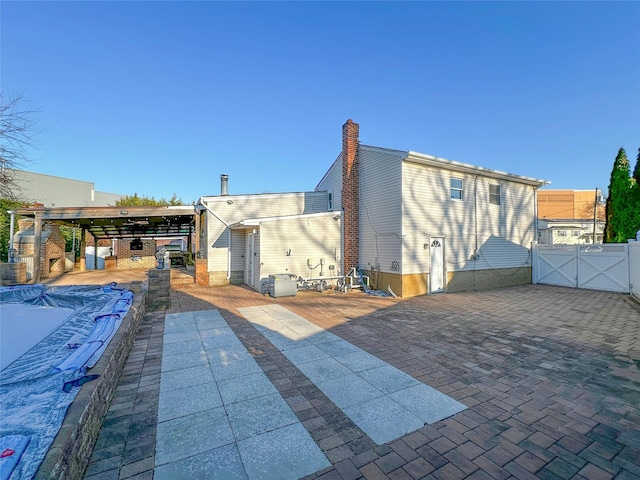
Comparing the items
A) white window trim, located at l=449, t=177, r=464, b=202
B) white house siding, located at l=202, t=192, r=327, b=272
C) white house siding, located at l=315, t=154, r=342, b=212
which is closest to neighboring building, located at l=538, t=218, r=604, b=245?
white window trim, located at l=449, t=177, r=464, b=202

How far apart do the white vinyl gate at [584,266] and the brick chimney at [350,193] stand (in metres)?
9.55

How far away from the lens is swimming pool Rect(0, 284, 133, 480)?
6.68 feet

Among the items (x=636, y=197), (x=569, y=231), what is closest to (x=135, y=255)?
(x=636, y=197)

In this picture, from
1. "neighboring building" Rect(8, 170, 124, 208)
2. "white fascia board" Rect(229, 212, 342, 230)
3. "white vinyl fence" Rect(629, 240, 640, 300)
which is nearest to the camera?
"white vinyl fence" Rect(629, 240, 640, 300)

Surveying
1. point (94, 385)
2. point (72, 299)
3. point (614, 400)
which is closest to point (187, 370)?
point (94, 385)

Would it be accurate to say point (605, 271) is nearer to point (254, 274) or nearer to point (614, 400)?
point (614, 400)

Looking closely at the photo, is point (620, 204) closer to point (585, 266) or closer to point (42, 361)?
point (585, 266)

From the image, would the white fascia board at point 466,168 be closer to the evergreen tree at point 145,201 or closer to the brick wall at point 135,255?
the brick wall at point 135,255

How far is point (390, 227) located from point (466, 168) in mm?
4246

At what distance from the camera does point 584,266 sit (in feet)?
40.1

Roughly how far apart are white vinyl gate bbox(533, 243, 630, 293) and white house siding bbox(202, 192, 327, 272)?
1252 centimetres

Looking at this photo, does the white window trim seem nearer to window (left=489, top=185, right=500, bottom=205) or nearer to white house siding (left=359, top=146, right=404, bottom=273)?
window (left=489, top=185, right=500, bottom=205)

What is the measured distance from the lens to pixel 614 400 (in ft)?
11.3

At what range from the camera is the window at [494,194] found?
41.8 ft
